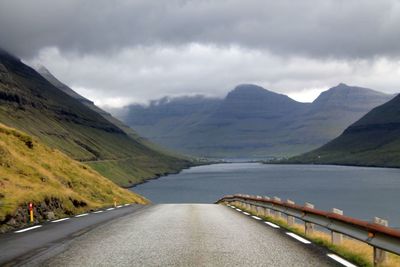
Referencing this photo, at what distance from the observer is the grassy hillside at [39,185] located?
75.0ft

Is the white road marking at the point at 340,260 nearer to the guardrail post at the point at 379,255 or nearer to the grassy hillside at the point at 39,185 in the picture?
the guardrail post at the point at 379,255

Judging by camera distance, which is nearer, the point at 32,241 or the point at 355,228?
the point at 355,228

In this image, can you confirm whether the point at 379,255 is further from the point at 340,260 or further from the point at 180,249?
the point at 180,249

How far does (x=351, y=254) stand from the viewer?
11.9 m

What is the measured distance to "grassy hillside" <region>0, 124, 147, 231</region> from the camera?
22.9 metres

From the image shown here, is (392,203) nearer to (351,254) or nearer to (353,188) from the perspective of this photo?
A: (353,188)

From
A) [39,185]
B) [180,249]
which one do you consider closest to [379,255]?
[180,249]

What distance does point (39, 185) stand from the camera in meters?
33.9

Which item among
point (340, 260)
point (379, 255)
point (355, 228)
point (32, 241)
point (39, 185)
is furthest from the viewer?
point (39, 185)

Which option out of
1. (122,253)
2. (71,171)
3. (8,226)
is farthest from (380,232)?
(71,171)

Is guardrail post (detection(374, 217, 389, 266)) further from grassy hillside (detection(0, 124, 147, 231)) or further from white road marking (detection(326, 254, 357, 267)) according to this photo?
grassy hillside (detection(0, 124, 147, 231))

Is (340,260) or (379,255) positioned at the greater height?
(379,255)

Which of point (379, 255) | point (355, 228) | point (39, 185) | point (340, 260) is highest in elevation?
point (39, 185)

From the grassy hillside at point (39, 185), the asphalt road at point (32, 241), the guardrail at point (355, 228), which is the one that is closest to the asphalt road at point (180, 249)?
the asphalt road at point (32, 241)
